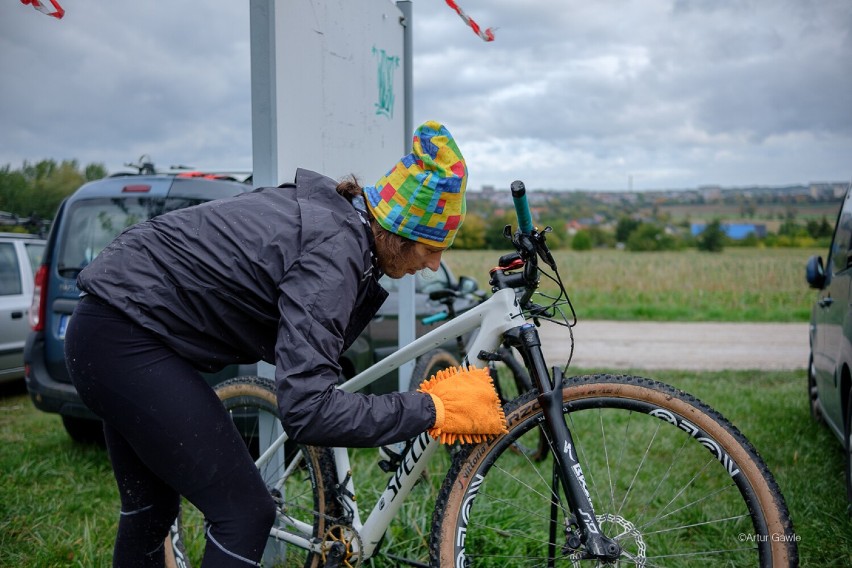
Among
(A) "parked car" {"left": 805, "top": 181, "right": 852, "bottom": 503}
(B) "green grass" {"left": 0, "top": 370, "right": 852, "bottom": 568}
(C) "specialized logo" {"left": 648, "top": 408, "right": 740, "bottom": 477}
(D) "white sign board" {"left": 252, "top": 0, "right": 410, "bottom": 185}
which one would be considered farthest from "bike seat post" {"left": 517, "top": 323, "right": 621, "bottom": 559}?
(A) "parked car" {"left": 805, "top": 181, "right": 852, "bottom": 503}

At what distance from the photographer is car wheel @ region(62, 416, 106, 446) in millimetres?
5590

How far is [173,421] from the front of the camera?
6.75ft

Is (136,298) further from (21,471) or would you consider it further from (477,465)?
(21,471)

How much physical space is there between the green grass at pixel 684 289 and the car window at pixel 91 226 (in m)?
8.06

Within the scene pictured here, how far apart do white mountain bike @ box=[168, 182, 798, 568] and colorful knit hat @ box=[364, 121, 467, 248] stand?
252 mm

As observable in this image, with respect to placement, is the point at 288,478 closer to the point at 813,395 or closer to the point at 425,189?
the point at 425,189

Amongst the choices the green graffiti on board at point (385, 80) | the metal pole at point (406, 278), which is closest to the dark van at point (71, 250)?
the green graffiti on board at point (385, 80)

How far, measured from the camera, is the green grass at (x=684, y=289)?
14289 mm

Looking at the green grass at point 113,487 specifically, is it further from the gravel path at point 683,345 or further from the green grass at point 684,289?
the green grass at point 684,289

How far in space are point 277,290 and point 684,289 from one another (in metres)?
18.0

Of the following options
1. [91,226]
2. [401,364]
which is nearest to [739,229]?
[91,226]

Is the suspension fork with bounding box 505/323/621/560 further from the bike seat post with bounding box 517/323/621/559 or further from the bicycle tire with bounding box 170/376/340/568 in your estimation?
the bicycle tire with bounding box 170/376/340/568

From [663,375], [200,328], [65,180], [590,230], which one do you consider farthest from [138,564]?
[590,230]

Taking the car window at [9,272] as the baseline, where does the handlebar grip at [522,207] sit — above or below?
above
